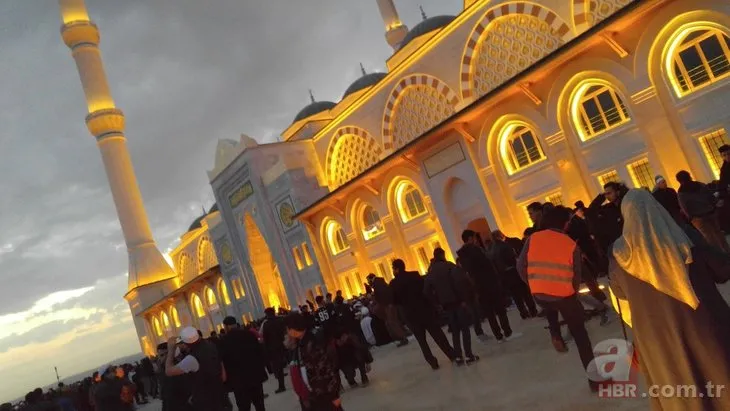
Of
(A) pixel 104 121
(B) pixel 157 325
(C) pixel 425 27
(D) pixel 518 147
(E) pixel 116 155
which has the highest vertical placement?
(A) pixel 104 121

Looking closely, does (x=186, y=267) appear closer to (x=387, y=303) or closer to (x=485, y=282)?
(x=387, y=303)

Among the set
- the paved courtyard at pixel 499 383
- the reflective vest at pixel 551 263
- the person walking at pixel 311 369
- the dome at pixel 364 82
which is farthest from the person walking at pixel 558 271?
the dome at pixel 364 82

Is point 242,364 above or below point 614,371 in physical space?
above

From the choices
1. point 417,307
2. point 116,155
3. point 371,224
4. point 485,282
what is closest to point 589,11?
point 485,282

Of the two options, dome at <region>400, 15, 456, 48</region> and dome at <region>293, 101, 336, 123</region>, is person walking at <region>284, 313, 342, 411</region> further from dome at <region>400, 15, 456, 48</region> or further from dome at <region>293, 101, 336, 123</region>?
dome at <region>293, 101, 336, 123</region>

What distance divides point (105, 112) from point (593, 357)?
Result: 106 ft

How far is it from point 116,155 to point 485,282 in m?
30.3

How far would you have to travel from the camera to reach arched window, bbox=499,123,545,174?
12.6m

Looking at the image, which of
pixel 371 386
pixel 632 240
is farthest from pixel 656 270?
pixel 371 386

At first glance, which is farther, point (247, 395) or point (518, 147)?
point (518, 147)

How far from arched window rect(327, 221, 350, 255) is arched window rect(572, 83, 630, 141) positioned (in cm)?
1014

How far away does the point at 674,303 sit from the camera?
2328 mm

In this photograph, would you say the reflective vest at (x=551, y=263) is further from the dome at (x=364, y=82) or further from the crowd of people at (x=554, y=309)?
the dome at (x=364, y=82)

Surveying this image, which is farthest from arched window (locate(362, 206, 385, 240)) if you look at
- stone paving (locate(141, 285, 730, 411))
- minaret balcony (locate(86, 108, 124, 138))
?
minaret balcony (locate(86, 108, 124, 138))
